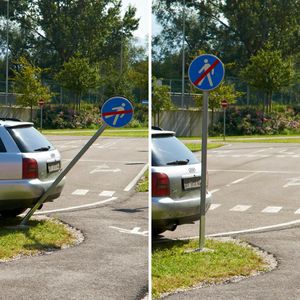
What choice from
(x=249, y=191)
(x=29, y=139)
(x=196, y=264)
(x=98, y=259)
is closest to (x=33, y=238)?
(x=29, y=139)

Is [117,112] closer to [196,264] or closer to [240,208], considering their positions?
[196,264]

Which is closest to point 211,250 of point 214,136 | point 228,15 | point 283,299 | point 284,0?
point 283,299

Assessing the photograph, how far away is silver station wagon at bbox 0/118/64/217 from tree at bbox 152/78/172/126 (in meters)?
1.76

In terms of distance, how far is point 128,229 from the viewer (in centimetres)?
400

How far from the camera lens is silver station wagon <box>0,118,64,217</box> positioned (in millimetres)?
5016

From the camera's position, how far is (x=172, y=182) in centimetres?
384

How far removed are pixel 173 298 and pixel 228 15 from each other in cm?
146

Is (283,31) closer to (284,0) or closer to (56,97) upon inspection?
(284,0)

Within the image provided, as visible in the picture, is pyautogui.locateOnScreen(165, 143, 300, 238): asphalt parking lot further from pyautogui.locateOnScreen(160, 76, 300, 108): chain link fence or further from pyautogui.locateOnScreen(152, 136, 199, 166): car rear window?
pyautogui.locateOnScreen(160, 76, 300, 108): chain link fence

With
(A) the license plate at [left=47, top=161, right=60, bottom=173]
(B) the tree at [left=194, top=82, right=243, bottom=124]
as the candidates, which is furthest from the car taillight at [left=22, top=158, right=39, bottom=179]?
(B) the tree at [left=194, top=82, right=243, bottom=124]

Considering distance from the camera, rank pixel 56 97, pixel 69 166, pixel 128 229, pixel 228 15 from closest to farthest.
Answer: pixel 228 15 → pixel 56 97 → pixel 128 229 → pixel 69 166

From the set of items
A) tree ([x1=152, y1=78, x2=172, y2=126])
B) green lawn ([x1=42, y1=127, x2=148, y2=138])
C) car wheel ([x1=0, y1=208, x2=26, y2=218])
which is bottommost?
car wheel ([x1=0, y1=208, x2=26, y2=218])

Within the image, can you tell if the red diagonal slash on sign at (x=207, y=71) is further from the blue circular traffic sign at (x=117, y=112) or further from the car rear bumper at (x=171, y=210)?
the car rear bumper at (x=171, y=210)

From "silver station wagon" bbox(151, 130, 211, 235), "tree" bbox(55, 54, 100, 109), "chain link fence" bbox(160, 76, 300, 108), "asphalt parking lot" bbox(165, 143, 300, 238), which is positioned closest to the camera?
"chain link fence" bbox(160, 76, 300, 108)
